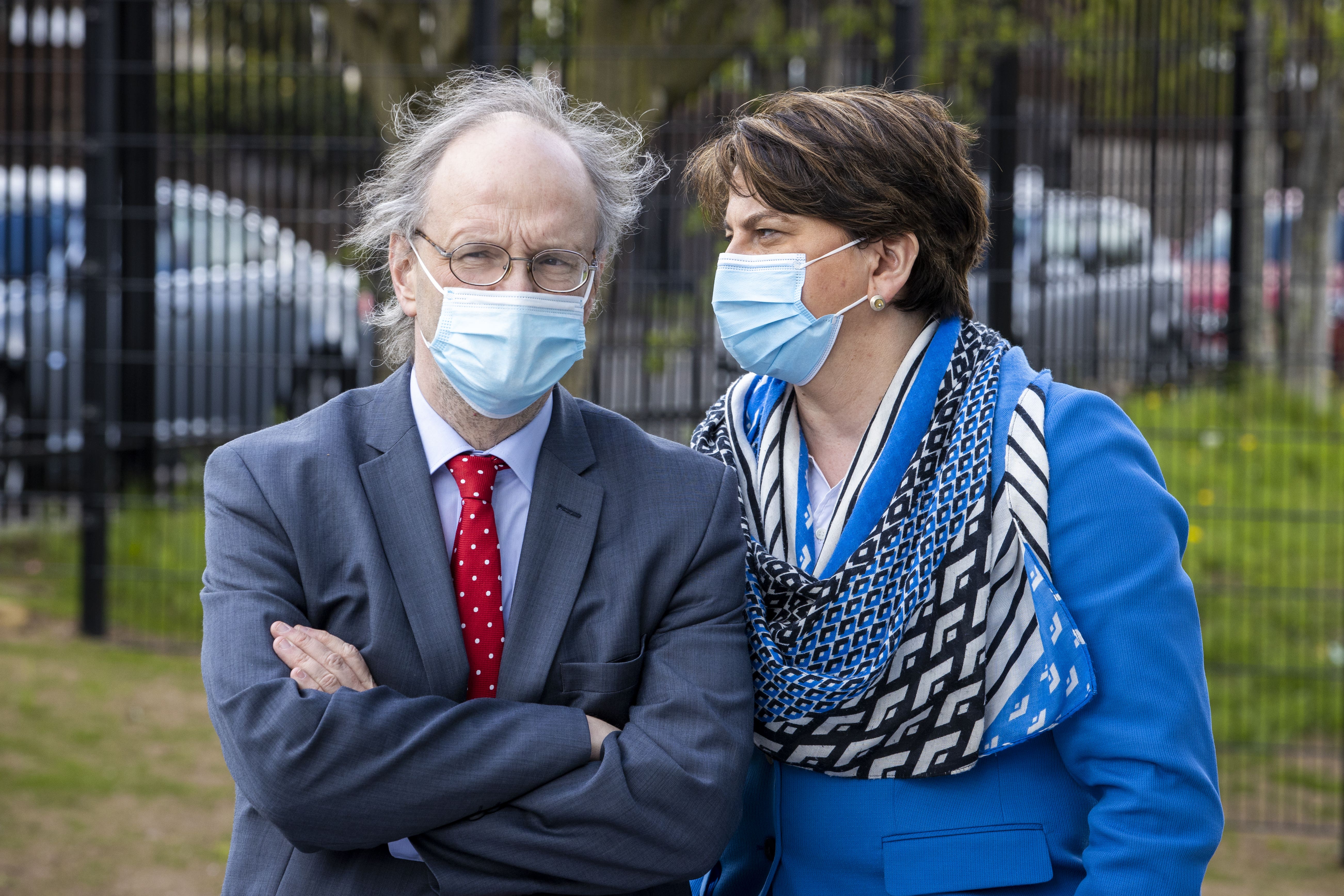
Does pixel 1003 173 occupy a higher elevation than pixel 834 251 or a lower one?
higher

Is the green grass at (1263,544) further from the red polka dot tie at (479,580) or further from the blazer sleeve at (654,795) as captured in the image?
the red polka dot tie at (479,580)

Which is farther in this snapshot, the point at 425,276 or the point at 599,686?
the point at 425,276

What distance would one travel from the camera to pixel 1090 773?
7.02ft

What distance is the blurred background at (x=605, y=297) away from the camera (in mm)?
5539

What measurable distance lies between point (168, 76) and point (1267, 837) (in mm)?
6186

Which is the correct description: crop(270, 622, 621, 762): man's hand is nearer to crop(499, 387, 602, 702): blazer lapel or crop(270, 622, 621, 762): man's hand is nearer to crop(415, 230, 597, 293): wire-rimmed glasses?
crop(499, 387, 602, 702): blazer lapel

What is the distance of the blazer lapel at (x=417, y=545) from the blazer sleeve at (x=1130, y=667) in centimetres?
87

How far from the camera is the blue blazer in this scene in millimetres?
2078

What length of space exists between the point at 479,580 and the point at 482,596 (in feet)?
0.09

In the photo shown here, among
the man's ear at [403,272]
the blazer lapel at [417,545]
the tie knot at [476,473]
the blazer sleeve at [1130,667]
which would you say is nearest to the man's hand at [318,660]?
the blazer lapel at [417,545]

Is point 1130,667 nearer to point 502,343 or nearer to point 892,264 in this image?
point 892,264

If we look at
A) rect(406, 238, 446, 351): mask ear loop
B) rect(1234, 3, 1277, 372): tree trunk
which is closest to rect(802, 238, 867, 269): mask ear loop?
Result: rect(406, 238, 446, 351): mask ear loop

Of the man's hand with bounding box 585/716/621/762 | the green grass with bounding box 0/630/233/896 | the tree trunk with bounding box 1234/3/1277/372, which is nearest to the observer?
the man's hand with bounding box 585/716/621/762

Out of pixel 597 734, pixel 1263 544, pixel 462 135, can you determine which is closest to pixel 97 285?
pixel 462 135
